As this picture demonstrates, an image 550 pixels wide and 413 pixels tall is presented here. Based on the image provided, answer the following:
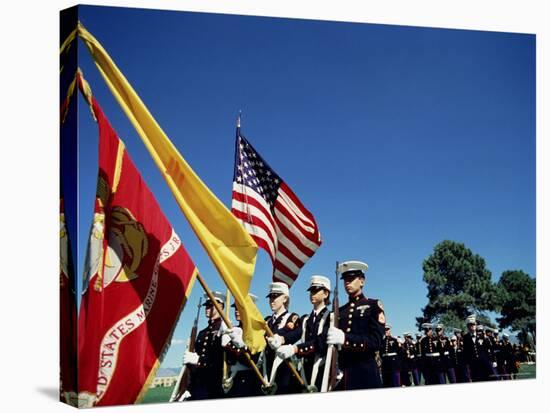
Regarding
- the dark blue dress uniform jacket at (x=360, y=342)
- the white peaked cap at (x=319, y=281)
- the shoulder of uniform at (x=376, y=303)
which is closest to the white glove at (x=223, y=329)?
the white peaked cap at (x=319, y=281)

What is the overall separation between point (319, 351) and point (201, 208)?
Result: 2.14 metres

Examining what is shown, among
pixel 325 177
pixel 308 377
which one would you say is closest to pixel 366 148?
pixel 325 177

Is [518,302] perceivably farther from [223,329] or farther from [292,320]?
[223,329]

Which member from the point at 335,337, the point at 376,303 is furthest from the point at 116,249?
the point at 376,303

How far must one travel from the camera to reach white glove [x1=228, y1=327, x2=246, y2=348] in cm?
1371

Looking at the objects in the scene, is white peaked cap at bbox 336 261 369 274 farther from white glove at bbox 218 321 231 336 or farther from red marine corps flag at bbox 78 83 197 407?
red marine corps flag at bbox 78 83 197 407

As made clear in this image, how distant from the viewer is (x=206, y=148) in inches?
537

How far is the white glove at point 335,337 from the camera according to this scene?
14156 millimetres

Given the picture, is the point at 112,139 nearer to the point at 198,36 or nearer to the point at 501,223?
the point at 198,36

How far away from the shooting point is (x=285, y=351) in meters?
14.0

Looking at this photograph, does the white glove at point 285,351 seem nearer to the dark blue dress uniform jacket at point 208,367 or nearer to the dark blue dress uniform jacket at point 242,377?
the dark blue dress uniform jacket at point 242,377

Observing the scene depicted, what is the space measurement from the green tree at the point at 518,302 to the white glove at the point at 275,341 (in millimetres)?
3069

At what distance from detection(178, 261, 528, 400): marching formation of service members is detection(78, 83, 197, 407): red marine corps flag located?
0.54m

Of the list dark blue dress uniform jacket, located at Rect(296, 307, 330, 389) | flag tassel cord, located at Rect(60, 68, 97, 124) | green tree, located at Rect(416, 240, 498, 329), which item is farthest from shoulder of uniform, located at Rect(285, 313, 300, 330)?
flag tassel cord, located at Rect(60, 68, 97, 124)
